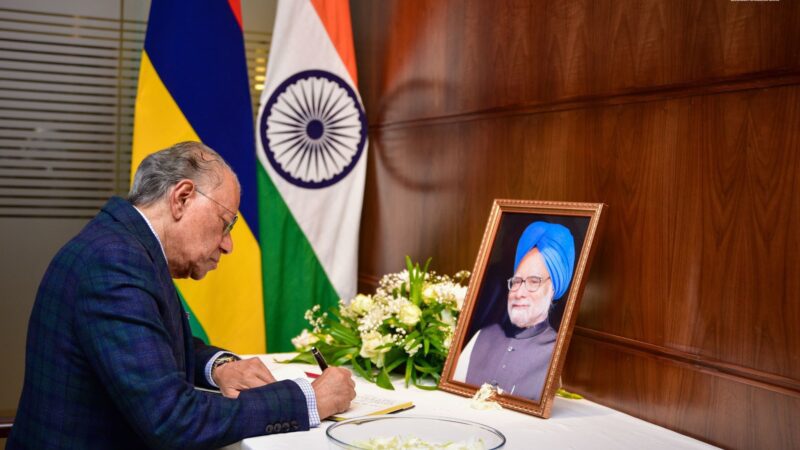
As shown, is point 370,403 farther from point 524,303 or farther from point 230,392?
point 524,303

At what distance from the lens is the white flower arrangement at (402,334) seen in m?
2.45

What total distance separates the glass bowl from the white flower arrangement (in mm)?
838

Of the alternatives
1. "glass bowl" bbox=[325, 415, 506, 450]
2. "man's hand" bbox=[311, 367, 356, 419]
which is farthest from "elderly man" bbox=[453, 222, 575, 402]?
"glass bowl" bbox=[325, 415, 506, 450]

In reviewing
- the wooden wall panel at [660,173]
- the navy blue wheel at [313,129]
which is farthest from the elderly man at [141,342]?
the navy blue wheel at [313,129]

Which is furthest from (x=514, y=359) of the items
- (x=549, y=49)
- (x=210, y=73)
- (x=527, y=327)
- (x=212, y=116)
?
(x=210, y=73)

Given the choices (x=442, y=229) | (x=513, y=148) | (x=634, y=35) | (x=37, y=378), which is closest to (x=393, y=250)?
(x=442, y=229)

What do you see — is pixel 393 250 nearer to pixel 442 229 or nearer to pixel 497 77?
pixel 442 229

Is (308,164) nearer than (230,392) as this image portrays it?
No

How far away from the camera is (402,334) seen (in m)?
2.48

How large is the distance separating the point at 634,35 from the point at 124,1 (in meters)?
2.78

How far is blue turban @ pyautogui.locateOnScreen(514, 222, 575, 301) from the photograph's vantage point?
2182 millimetres

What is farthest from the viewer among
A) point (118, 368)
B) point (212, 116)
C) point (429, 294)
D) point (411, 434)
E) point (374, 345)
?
point (212, 116)

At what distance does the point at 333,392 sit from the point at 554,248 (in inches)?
27.4

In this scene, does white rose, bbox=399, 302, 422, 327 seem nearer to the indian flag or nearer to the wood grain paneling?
the wood grain paneling
